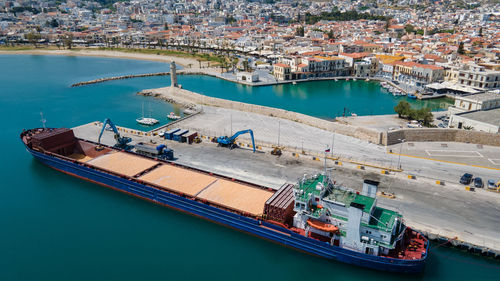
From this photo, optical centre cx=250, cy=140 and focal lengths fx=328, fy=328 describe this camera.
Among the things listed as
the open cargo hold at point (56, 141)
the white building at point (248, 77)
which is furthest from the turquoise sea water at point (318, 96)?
the open cargo hold at point (56, 141)

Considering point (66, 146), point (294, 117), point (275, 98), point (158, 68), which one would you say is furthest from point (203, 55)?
point (66, 146)

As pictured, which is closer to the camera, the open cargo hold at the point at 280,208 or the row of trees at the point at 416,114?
the open cargo hold at the point at 280,208

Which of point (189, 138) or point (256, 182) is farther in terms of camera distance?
point (189, 138)

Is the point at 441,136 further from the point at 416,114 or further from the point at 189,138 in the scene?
the point at 189,138

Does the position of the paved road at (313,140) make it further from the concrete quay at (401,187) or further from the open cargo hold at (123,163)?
the open cargo hold at (123,163)

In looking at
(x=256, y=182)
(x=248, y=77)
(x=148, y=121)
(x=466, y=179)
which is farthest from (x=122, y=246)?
(x=248, y=77)

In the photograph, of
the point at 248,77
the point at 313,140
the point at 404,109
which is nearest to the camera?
the point at 313,140
